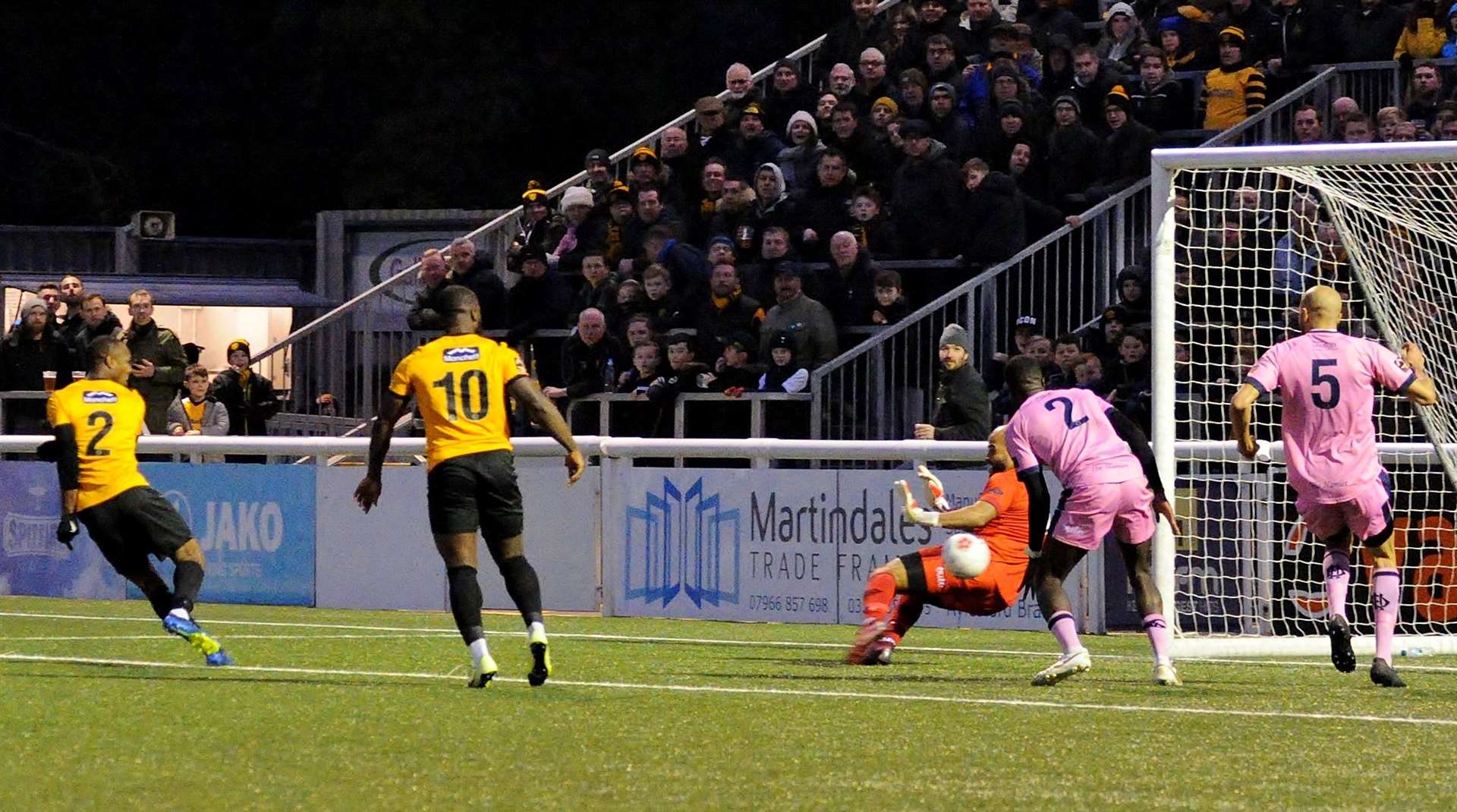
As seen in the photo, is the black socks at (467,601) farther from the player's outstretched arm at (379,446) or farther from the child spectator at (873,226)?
the child spectator at (873,226)

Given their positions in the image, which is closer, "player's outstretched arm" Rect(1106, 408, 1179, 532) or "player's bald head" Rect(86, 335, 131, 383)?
"player's outstretched arm" Rect(1106, 408, 1179, 532)

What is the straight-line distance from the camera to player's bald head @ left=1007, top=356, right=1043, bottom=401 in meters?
11.2

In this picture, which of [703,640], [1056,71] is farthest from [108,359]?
[1056,71]

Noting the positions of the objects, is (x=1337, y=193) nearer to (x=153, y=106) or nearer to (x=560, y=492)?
(x=560, y=492)

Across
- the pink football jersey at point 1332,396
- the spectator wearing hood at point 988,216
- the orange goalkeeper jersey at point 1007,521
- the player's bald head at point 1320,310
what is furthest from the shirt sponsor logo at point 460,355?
the spectator wearing hood at point 988,216

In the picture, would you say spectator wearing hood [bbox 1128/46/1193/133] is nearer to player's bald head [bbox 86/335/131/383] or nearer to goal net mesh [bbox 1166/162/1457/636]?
goal net mesh [bbox 1166/162/1457/636]

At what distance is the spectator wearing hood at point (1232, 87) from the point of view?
1919cm

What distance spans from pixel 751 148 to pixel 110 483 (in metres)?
9.06

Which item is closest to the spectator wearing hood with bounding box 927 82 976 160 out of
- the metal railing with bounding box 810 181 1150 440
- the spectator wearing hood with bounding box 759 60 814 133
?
the metal railing with bounding box 810 181 1150 440

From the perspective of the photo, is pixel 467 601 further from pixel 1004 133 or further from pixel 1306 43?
pixel 1306 43

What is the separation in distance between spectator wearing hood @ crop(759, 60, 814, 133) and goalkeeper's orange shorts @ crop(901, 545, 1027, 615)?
9.69 meters

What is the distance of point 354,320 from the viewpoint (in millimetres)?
23016

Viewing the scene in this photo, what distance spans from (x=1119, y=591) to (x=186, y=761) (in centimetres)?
821

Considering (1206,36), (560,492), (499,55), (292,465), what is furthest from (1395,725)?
(499,55)
